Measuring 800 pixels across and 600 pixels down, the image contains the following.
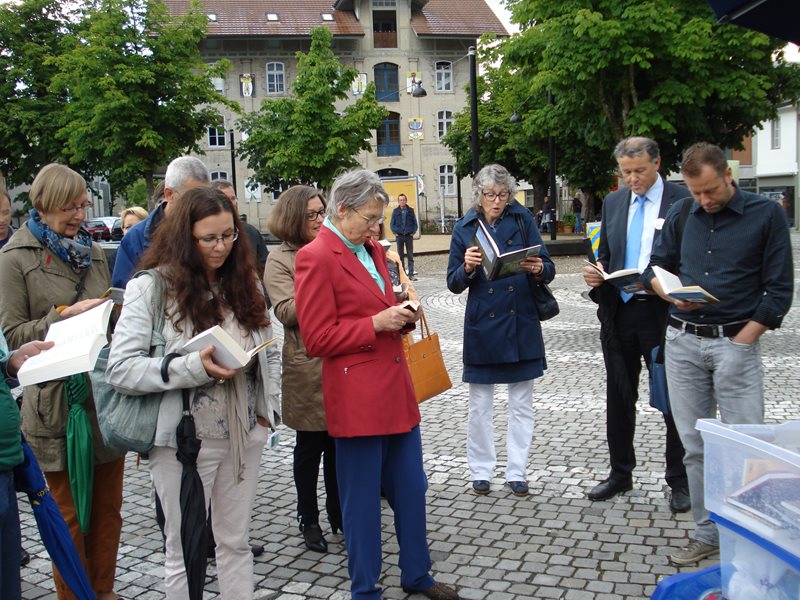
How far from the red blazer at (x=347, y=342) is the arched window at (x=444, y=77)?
49.9 meters

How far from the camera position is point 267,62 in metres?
49.8

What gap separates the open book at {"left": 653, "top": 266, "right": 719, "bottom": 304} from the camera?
12.5 ft

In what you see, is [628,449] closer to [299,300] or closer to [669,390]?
[669,390]

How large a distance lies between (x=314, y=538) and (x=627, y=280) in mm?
2331

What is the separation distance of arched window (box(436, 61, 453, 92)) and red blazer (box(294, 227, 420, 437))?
164 ft

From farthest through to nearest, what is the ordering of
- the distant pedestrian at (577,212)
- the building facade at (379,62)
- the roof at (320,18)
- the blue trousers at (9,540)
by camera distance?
the building facade at (379,62) → the roof at (320,18) → the distant pedestrian at (577,212) → the blue trousers at (9,540)

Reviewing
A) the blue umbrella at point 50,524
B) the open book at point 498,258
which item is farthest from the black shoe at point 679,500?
the blue umbrella at point 50,524

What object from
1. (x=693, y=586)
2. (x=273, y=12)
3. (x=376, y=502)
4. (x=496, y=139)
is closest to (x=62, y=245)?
(x=376, y=502)

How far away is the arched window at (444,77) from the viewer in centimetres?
5131

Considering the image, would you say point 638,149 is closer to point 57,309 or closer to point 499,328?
point 499,328

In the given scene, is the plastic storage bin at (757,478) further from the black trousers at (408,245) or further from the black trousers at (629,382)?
the black trousers at (408,245)

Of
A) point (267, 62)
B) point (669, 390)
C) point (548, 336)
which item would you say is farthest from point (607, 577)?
point (267, 62)

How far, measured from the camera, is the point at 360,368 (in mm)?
3498

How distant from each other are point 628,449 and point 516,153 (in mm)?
35808
